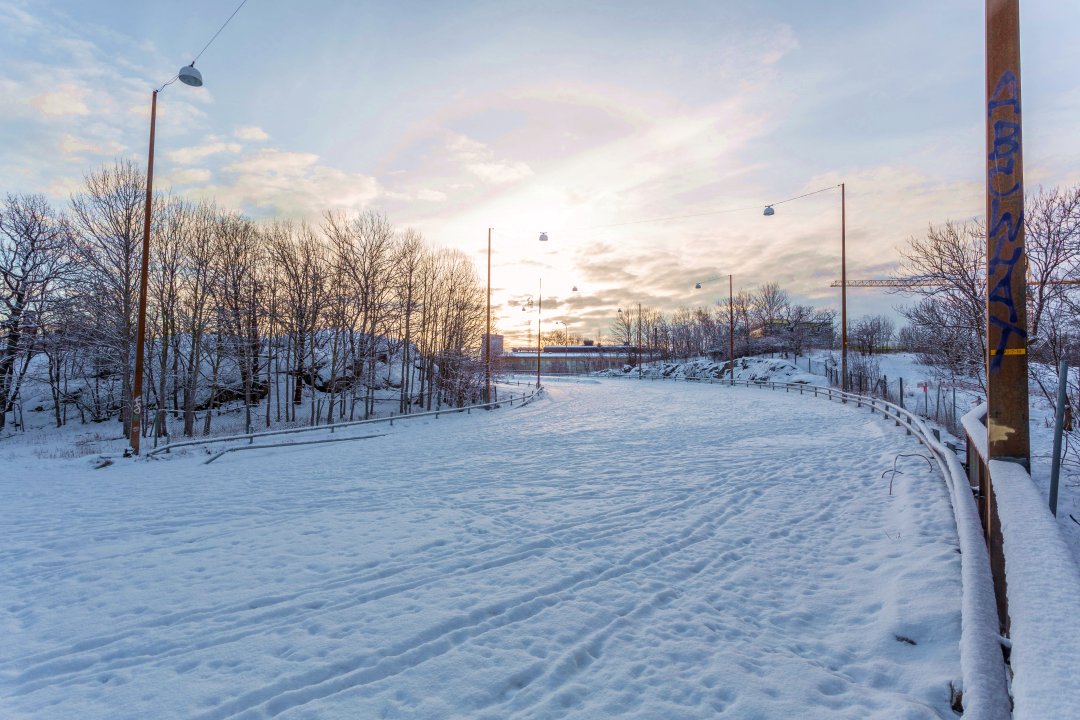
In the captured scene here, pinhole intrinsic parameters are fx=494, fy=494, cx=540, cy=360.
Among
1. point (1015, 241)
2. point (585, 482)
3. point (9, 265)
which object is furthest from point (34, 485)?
point (9, 265)

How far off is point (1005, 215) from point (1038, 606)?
4.52 meters

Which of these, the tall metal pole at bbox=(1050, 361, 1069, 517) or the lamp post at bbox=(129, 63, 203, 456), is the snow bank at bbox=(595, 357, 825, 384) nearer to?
the tall metal pole at bbox=(1050, 361, 1069, 517)

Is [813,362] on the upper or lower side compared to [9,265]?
lower

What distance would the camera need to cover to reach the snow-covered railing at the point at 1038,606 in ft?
6.74

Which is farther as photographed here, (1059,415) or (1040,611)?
(1059,415)

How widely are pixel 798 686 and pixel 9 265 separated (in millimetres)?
38489

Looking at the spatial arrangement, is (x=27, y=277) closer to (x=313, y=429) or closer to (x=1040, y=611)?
(x=313, y=429)

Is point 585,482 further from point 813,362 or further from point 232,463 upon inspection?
point 813,362

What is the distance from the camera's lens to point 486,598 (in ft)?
16.1

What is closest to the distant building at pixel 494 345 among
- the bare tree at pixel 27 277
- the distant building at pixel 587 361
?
the bare tree at pixel 27 277

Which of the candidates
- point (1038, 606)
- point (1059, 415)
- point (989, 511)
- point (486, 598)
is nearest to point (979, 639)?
point (1038, 606)

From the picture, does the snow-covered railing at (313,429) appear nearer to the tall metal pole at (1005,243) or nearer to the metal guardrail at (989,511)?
the metal guardrail at (989,511)

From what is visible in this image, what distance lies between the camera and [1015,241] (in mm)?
5156

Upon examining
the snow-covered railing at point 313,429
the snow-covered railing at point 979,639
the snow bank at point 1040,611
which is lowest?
the snow-covered railing at point 313,429
